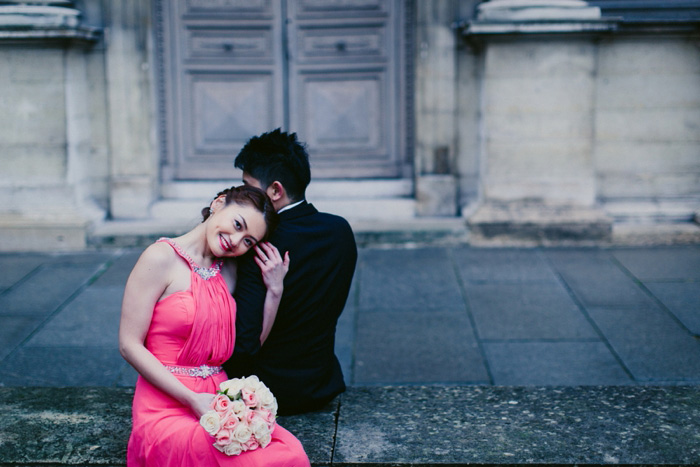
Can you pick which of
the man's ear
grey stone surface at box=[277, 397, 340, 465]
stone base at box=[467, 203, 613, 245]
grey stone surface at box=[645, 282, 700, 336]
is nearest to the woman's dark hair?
the man's ear

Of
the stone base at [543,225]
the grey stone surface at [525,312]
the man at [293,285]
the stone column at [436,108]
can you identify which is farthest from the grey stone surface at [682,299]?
the man at [293,285]

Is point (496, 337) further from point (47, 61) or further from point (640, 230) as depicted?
point (47, 61)

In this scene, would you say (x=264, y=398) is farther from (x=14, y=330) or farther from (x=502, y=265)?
(x=502, y=265)

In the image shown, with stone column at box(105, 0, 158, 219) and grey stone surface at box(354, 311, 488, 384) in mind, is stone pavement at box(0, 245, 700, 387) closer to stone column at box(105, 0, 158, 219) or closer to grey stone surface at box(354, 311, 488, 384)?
grey stone surface at box(354, 311, 488, 384)

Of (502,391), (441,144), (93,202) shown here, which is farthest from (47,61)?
(502,391)

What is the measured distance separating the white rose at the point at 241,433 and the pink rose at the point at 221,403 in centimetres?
7

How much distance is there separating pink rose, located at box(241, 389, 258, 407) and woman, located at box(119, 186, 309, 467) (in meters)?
0.17

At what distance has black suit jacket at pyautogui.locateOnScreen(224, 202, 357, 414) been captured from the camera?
10.4 ft

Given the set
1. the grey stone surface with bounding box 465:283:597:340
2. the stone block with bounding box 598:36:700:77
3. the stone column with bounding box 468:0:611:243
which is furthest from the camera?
the stone block with bounding box 598:36:700:77

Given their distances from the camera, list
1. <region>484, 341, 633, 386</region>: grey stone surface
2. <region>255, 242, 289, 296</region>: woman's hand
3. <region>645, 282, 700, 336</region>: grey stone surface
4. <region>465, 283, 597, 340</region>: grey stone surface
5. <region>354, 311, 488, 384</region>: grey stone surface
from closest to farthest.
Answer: <region>255, 242, 289, 296</region>: woman's hand → <region>484, 341, 633, 386</region>: grey stone surface → <region>354, 311, 488, 384</region>: grey stone surface → <region>465, 283, 597, 340</region>: grey stone surface → <region>645, 282, 700, 336</region>: grey stone surface

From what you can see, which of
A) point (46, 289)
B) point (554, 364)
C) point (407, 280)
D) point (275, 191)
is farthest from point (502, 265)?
point (275, 191)

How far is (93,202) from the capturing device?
7.94 m

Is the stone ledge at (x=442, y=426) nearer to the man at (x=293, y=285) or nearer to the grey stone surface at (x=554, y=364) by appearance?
the man at (x=293, y=285)

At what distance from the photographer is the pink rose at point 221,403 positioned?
2670mm
